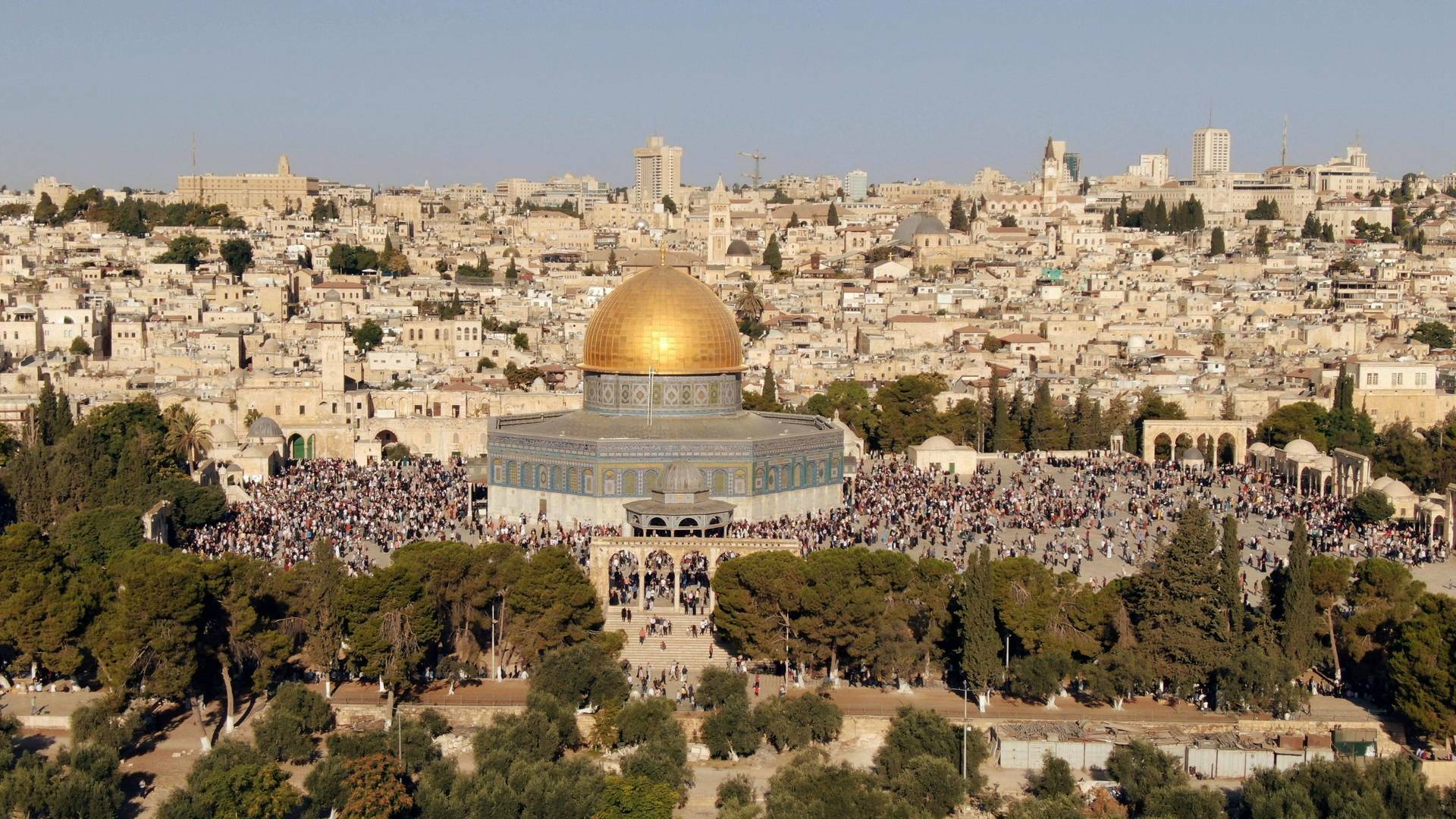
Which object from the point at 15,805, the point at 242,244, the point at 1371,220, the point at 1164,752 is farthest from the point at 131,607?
the point at 1371,220

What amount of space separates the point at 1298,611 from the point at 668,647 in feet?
28.4

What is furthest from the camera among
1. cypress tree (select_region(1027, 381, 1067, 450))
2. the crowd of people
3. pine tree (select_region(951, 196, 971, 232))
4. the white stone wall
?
pine tree (select_region(951, 196, 971, 232))

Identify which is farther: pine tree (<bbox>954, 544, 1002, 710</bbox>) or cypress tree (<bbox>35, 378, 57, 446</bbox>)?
cypress tree (<bbox>35, 378, 57, 446</bbox>)

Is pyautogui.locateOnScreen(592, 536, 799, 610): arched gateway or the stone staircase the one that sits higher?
pyautogui.locateOnScreen(592, 536, 799, 610): arched gateway

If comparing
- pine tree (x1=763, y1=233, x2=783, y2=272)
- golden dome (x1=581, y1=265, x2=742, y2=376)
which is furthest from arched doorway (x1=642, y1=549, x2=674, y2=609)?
pine tree (x1=763, y1=233, x2=783, y2=272)

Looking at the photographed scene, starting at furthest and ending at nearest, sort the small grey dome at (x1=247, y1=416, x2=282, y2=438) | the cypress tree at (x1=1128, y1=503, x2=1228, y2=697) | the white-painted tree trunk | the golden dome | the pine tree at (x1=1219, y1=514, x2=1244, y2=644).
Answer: the small grey dome at (x1=247, y1=416, x2=282, y2=438)
the golden dome
the pine tree at (x1=1219, y1=514, x2=1244, y2=644)
the cypress tree at (x1=1128, y1=503, x2=1228, y2=697)
the white-painted tree trunk

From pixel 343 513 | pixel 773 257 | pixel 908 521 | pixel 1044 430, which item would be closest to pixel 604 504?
pixel 343 513

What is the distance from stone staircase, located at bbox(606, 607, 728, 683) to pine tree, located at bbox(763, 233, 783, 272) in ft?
199

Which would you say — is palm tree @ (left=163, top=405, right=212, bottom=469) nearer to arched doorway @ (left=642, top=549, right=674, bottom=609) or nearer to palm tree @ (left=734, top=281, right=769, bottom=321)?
arched doorway @ (left=642, top=549, right=674, bottom=609)

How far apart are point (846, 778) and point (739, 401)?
17576mm

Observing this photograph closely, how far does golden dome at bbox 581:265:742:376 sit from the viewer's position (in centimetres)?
3784

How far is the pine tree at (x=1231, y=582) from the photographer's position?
2603cm

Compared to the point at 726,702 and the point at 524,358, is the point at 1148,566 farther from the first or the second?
the point at 524,358

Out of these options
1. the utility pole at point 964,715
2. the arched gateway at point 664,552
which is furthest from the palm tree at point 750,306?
the utility pole at point 964,715
